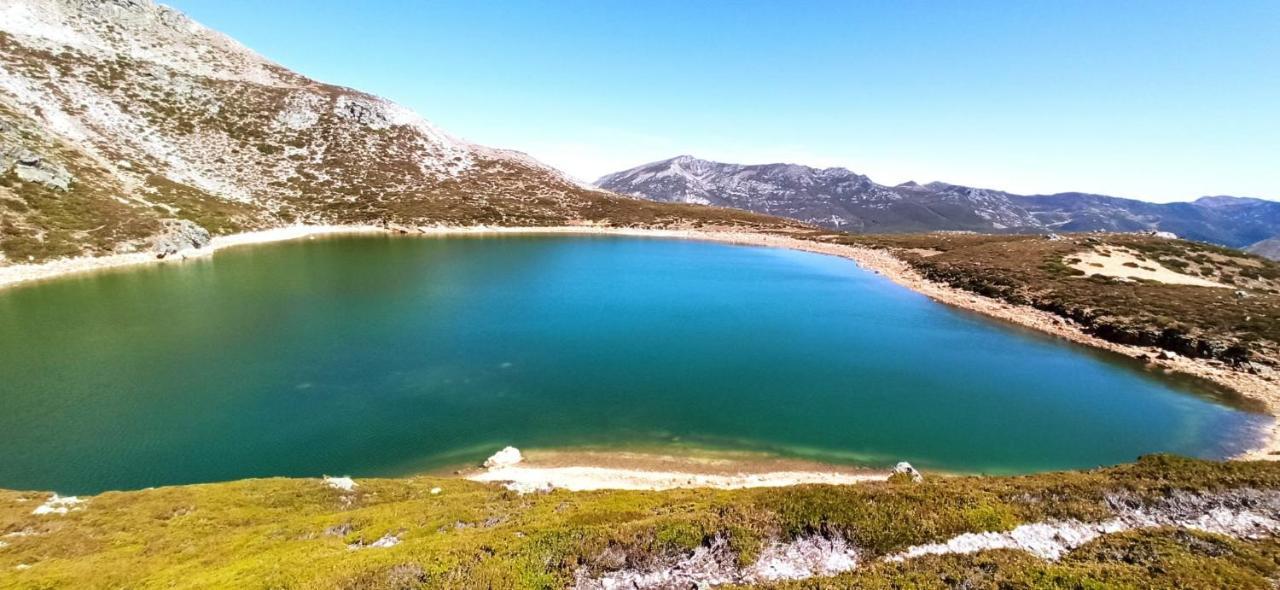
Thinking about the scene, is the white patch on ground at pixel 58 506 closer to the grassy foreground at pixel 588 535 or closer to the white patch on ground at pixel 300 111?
the grassy foreground at pixel 588 535

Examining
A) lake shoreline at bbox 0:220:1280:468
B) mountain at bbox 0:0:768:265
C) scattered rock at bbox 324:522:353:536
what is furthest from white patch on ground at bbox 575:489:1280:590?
mountain at bbox 0:0:768:265

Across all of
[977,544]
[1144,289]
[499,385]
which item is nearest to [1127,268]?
[1144,289]

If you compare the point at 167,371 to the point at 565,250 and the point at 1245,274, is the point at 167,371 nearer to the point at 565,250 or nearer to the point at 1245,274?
the point at 565,250

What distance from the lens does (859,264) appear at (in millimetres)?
92750

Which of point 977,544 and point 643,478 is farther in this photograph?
point 643,478

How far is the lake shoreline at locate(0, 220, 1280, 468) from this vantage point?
34.9 meters

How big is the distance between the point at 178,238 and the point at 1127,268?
124081 mm

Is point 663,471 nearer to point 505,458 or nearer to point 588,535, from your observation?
point 505,458

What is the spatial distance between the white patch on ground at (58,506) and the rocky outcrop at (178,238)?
66.3 meters

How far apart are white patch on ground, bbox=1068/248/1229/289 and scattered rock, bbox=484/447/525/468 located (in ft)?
238

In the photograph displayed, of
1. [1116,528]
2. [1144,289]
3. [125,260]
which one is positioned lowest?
[1144,289]

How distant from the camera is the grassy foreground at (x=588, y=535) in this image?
31.1 ft

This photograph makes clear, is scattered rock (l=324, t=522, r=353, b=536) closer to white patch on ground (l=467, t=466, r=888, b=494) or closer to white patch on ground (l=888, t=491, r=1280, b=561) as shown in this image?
white patch on ground (l=467, t=466, r=888, b=494)

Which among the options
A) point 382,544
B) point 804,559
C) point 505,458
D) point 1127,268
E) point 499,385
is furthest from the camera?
point 1127,268
